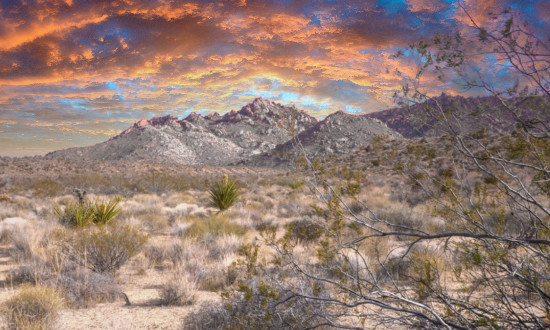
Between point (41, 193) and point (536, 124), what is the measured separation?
77.5 feet

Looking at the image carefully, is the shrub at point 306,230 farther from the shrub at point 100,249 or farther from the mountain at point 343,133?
the mountain at point 343,133

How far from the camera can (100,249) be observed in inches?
214

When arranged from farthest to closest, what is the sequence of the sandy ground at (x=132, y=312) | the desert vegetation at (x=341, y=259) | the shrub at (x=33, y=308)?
the sandy ground at (x=132, y=312)
the shrub at (x=33, y=308)
the desert vegetation at (x=341, y=259)

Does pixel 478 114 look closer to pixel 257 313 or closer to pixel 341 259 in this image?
pixel 257 313

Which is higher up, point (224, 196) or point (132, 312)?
point (224, 196)

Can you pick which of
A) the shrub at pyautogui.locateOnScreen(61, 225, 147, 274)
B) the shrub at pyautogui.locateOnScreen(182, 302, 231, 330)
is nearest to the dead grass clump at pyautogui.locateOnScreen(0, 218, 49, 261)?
the shrub at pyautogui.locateOnScreen(61, 225, 147, 274)

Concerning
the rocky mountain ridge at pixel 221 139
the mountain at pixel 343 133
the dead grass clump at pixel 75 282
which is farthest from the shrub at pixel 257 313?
the mountain at pixel 343 133

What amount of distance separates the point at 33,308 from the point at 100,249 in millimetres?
1877

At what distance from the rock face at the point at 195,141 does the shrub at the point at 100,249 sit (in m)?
58.0

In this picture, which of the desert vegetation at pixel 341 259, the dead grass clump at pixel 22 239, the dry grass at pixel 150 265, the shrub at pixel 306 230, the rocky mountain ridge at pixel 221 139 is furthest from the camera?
the rocky mountain ridge at pixel 221 139

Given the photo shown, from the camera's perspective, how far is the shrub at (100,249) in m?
5.38

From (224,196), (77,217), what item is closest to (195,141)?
(224,196)

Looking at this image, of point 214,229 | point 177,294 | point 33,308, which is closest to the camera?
point 33,308

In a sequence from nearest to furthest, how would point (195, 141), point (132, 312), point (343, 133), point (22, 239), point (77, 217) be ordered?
1. point (132, 312)
2. point (22, 239)
3. point (77, 217)
4. point (343, 133)
5. point (195, 141)
